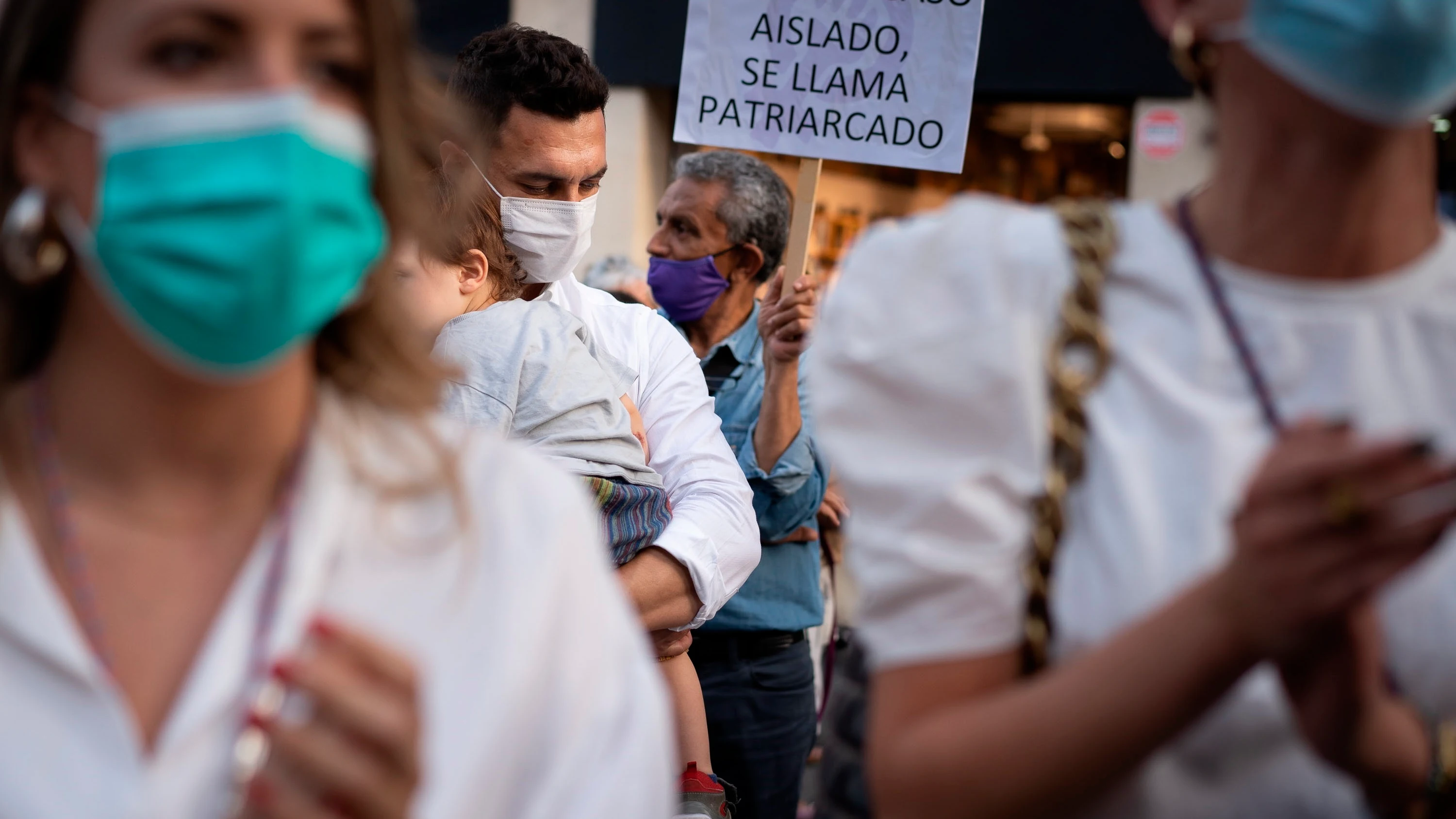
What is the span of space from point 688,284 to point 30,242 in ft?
10.6

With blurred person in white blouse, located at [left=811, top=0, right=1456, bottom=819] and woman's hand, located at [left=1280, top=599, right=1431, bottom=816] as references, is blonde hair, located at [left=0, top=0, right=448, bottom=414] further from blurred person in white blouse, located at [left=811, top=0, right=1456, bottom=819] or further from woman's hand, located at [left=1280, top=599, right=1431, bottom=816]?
woman's hand, located at [left=1280, top=599, right=1431, bottom=816]

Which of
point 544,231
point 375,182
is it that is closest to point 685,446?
point 544,231

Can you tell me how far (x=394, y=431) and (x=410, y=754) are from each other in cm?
40

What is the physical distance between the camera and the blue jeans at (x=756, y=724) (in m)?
3.88

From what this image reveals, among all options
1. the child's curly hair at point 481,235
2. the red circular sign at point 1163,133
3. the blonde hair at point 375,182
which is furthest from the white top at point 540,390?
the red circular sign at point 1163,133

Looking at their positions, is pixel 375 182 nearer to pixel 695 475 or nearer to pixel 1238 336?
pixel 1238 336

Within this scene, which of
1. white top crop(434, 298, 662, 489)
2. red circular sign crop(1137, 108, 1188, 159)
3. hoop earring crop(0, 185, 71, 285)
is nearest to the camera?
hoop earring crop(0, 185, 71, 285)

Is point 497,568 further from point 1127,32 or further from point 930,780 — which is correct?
point 1127,32

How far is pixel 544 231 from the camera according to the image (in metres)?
3.21

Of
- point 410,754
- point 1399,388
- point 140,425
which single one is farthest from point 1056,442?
point 140,425

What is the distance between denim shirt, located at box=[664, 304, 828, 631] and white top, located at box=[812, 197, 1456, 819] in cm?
245

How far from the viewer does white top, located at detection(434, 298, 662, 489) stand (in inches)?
105

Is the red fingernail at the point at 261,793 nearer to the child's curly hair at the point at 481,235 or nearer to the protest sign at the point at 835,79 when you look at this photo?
the child's curly hair at the point at 481,235

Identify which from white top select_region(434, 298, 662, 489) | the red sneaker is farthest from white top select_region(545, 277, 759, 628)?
the red sneaker
